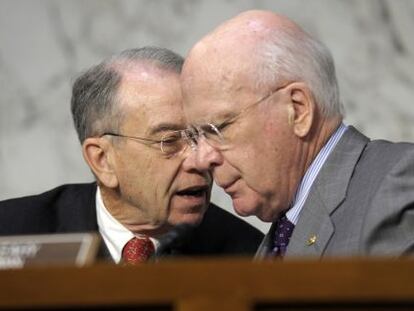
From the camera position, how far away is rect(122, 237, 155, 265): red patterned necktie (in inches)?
109

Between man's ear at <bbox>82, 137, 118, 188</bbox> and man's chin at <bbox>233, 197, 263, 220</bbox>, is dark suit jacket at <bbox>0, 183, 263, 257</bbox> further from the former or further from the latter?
man's chin at <bbox>233, 197, 263, 220</bbox>

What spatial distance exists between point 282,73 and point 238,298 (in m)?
0.96

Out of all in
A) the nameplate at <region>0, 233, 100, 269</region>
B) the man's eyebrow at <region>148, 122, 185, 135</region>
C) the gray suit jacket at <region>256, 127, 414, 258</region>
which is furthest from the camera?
the man's eyebrow at <region>148, 122, 185, 135</region>

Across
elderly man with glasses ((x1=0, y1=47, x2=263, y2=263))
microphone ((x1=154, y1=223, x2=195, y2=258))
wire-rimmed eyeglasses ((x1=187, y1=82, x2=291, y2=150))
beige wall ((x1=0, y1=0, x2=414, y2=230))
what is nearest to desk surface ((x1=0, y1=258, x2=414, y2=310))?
microphone ((x1=154, y1=223, x2=195, y2=258))

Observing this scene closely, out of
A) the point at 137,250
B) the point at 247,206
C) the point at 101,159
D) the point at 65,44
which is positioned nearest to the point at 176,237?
the point at 247,206

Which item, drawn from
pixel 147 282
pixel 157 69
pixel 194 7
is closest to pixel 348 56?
pixel 194 7

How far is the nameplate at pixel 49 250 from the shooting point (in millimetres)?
1630

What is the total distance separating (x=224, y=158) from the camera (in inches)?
94.2

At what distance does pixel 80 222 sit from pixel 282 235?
657 millimetres

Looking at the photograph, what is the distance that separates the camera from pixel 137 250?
2.79 meters

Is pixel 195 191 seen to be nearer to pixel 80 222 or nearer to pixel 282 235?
pixel 80 222

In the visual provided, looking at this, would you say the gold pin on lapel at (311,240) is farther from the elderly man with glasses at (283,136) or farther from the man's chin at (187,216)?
the man's chin at (187,216)

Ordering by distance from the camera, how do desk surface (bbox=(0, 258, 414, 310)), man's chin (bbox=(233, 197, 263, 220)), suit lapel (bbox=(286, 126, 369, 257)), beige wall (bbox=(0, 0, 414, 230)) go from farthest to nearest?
beige wall (bbox=(0, 0, 414, 230))
man's chin (bbox=(233, 197, 263, 220))
suit lapel (bbox=(286, 126, 369, 257))
desk surface (bbox=(0, 258, 414, 310))

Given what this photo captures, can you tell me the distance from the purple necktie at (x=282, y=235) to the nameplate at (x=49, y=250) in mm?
798
